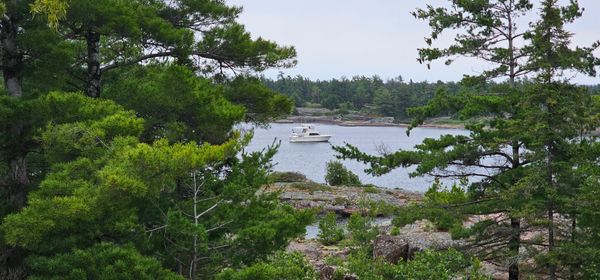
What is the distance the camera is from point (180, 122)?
41.4ft

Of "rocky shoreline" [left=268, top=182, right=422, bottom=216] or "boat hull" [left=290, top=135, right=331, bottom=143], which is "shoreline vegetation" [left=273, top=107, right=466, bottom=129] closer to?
"boat hull" [left=290, top=135, right=331, bottom=143]

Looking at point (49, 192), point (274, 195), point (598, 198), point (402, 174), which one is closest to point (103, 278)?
point (49, 192)

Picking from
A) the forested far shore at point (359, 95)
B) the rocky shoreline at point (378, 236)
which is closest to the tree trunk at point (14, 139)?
the rocky shoreline at point (378, 236)

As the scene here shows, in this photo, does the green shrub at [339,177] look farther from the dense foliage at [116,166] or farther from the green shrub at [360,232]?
the dense foliage at [116,166]

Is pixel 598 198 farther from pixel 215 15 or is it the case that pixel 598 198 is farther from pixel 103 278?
pixel 215 15

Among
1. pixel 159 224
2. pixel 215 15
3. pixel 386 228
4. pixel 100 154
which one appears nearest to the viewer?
pixel 100 154

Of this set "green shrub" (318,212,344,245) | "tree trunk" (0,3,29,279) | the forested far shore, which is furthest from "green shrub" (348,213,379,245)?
the forested far shore

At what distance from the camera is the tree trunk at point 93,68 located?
1375 centimetres

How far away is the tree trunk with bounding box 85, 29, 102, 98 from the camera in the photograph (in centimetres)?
1375

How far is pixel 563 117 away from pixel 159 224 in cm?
744

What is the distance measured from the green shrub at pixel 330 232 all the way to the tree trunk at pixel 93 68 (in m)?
11.0

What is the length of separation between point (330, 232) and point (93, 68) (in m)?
12.0

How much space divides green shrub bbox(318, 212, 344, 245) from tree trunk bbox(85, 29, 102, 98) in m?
11.0

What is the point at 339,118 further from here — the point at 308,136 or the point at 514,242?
the point at 514,242
